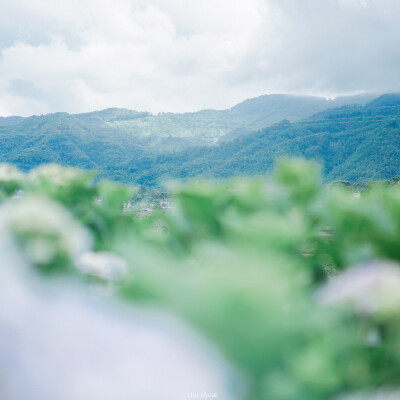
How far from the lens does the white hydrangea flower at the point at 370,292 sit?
0.62 m

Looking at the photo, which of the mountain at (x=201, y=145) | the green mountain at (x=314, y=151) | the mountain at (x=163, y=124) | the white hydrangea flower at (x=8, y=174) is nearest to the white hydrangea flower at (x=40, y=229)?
the white hydrangea flower at (x=8, y=174)

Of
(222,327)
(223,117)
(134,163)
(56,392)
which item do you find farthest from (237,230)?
(223,117)

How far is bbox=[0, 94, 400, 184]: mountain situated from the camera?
94.9 m

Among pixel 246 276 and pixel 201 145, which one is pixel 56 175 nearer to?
pixel 246 276

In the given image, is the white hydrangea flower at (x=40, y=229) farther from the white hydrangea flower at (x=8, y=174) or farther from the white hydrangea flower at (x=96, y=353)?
the white hydrangea flower at (x=8, y=174)

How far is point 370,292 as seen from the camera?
24.9 inches

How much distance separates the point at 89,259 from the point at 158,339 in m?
0.31

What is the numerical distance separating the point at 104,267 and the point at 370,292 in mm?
444

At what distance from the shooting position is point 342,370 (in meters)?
0.53

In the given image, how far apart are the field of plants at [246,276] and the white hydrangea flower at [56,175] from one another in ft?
0.08

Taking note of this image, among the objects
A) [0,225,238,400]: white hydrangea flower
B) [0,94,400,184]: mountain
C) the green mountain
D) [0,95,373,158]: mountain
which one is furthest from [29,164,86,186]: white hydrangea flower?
[0,95,373,158]: mountain

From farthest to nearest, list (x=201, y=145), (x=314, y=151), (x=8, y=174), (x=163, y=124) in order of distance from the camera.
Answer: (x=163, y=124), (x=201, y=145), (x=314, y=151), (x=8, y=174)

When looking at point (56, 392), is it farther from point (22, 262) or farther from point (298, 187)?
point (298, 187)

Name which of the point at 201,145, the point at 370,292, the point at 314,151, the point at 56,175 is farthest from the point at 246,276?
the point at 201,145
